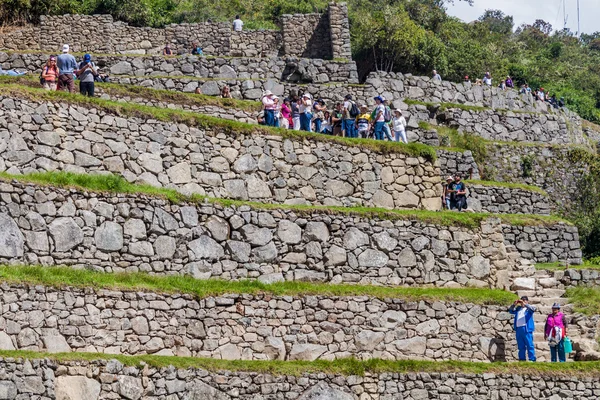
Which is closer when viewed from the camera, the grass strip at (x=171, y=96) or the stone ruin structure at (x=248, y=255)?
the stone ruin structure at (x=248, y=255)

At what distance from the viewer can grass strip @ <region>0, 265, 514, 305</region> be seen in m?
24.1

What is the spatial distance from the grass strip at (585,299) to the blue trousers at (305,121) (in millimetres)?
7261

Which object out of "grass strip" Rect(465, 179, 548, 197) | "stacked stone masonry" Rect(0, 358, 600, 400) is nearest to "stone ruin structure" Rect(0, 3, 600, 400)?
"stacked stone masonry" Rect(0, 358, 600, 400)

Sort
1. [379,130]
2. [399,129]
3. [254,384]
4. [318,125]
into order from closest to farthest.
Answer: [254,384] < [379,130] < [318,125] < [399,129]

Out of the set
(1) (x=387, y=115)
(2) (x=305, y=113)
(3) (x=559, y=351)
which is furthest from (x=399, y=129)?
(3) (x=559, y=351)

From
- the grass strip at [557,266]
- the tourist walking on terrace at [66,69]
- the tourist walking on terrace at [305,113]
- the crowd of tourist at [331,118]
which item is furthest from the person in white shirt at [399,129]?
the tourist walking on terrace at [66,69]

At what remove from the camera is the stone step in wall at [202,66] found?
34875mm

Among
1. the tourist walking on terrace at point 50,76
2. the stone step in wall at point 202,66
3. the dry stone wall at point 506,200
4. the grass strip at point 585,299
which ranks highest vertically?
the stone step in wall at point 202,66

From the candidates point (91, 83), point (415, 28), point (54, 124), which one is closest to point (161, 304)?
point (54, 124)

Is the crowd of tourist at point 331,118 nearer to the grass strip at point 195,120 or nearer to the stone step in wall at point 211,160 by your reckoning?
the grass strip at point 195,120

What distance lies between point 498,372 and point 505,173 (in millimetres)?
12654

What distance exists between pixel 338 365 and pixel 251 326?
1.88 metres

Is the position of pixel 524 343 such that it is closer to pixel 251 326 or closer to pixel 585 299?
pixel 585 299

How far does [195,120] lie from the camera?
2947 centimetres
